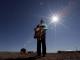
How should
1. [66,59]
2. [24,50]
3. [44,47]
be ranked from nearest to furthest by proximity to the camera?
[66,59], [44,47], [24,50]

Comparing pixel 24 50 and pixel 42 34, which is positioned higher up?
pixel 42 34

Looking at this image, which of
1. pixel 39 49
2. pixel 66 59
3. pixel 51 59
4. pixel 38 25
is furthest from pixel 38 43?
pixel 66 59

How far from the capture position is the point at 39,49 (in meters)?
44.5

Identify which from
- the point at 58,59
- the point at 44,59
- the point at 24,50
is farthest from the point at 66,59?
the point at 24,50

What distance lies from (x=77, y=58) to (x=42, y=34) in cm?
1231

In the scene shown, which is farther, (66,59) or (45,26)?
(45,26)

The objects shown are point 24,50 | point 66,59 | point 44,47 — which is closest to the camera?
point 66,59

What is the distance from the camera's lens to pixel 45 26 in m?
43.7

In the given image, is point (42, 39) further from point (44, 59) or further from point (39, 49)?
point (44, 59)

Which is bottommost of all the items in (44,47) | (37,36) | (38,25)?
(44,47)

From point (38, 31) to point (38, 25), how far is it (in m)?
1.79

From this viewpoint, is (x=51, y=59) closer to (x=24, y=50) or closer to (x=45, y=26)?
(x=45, y=26)

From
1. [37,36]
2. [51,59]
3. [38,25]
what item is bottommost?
[51,59]

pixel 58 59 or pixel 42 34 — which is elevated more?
pixel 42 34
